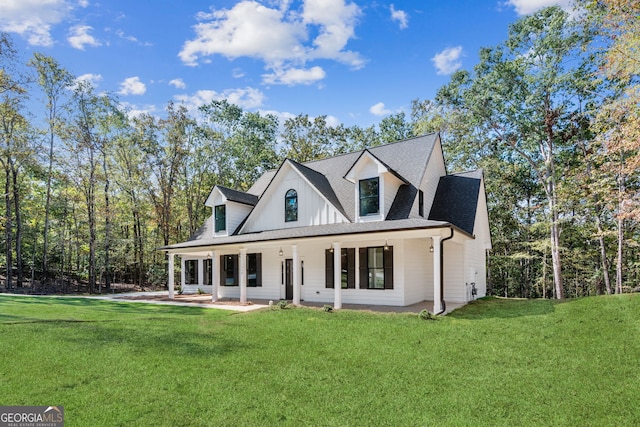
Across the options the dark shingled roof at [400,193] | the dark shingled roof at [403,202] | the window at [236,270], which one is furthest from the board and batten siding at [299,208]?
the dark shingled roof at [403,202]

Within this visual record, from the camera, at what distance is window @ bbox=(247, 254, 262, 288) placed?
15.8 metres

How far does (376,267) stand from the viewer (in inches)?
498

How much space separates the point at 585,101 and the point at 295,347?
1950 cm

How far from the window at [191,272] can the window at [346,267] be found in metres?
9.90

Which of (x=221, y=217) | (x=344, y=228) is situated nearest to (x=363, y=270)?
(x=344, y=228)

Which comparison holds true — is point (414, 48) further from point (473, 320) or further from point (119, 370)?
point (119, 370)

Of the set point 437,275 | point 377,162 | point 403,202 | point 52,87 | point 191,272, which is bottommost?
point 191,272

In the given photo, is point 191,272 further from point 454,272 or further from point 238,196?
point 454,272

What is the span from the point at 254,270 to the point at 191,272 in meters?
6.61

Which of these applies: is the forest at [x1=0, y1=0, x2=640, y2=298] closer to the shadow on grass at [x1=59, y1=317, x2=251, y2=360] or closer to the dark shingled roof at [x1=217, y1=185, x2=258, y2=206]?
the dark shingled roof at [x1=217, y1=185, x2=258, y2=206]

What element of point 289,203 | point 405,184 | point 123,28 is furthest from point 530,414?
point 123,28

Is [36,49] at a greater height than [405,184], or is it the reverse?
[36,49]

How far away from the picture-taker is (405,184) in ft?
43.8

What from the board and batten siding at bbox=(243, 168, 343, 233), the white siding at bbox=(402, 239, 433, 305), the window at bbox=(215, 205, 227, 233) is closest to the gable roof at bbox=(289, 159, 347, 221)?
the board and batten siding at bbox=(243, 168, 343, 233)
